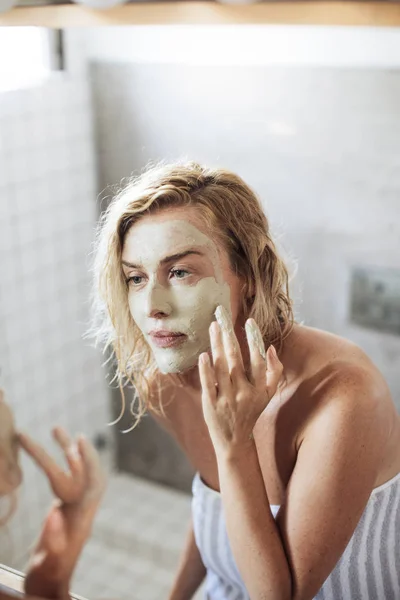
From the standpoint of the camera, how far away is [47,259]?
85 cm

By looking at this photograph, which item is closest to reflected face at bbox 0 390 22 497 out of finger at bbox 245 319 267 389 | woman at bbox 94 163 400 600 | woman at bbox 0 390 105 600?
woman at bbox 0 390 105 600

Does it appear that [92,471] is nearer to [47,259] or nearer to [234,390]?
[234,390]

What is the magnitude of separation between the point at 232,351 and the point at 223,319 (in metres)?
0.04

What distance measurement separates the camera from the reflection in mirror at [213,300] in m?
0.55

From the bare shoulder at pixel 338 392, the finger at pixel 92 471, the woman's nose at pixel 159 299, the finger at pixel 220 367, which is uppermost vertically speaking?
the woman's nose at pixel 159 299

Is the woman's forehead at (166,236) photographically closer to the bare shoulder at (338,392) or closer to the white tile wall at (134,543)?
the bare shoulder at (338,392)

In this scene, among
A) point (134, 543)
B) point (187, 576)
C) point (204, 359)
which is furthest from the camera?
point (134, 543)

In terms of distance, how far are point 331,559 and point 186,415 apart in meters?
0.21

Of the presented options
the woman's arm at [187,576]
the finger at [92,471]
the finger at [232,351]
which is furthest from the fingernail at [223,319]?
the woman's arm at [187,576]

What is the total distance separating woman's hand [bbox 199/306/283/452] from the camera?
1.73 ft

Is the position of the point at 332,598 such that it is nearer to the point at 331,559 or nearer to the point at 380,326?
the point at 331,559

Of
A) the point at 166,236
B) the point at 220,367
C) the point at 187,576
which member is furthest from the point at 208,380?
the point at 187,576

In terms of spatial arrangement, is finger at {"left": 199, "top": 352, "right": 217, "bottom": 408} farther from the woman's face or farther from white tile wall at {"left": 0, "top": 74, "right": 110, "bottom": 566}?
white tile wall at {"left": 0, "top": 74, "right": 110, "bottom": 566}

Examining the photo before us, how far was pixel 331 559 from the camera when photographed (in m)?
0.55
